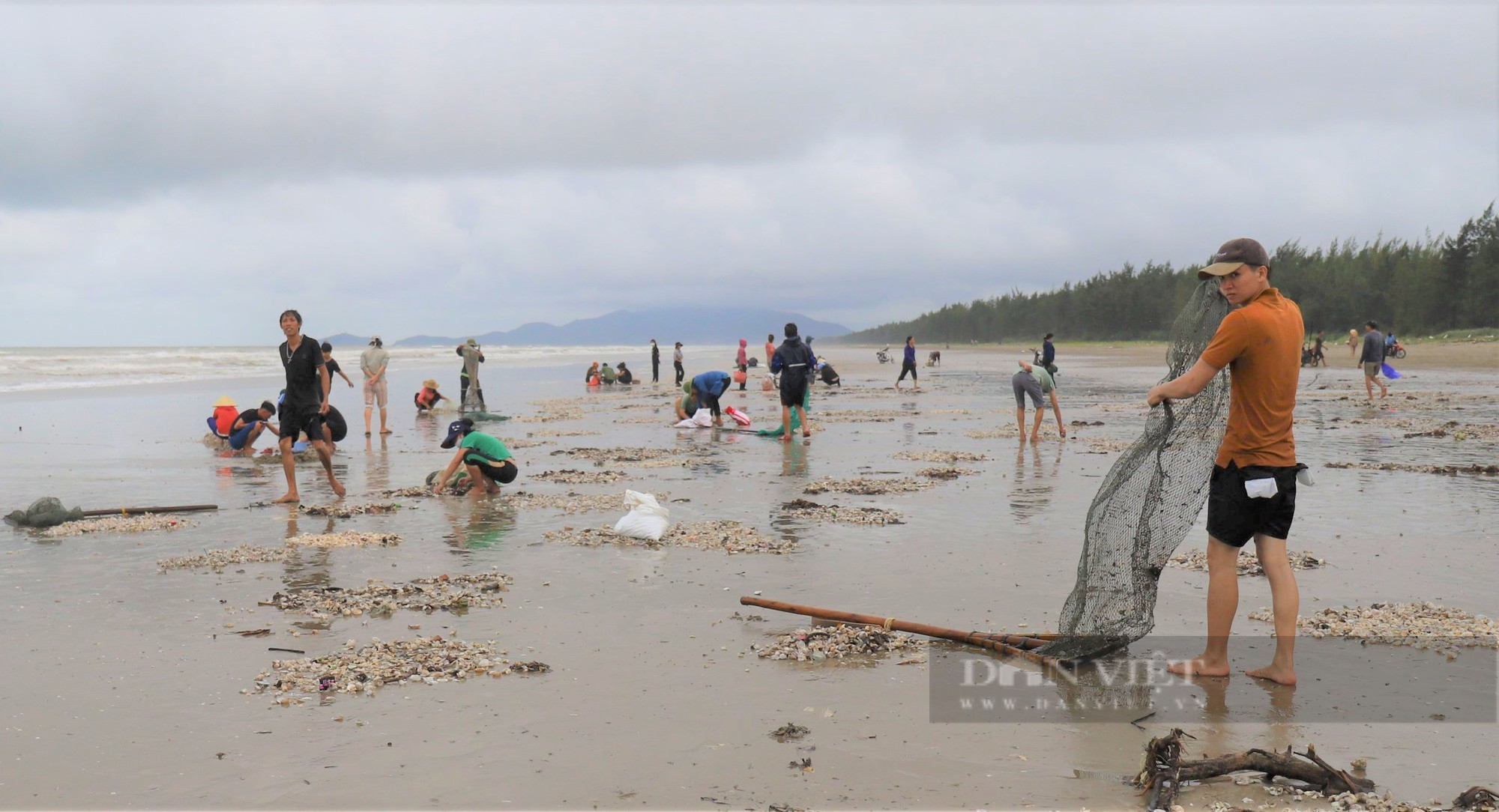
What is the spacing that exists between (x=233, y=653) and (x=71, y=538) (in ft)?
15.5

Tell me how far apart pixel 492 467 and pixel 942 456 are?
651 centimetres

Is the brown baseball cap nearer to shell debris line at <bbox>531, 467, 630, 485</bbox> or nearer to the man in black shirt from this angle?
shell debris line at <bbox>531, 467, 630, 485</bbox>

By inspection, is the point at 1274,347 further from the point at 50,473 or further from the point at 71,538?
the point at 50,473

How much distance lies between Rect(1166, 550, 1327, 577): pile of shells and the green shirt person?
7113 millimetres

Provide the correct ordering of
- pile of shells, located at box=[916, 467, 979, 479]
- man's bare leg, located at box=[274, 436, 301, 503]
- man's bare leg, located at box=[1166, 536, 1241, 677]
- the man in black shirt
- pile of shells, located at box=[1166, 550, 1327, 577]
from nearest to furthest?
1. man's bare leg, located at box=[1166, 536, 1241, 677]
2. pile of shells, located at box=[1166, 550, 1327, 577]
3. man's bare leg, located at box=[274, 436, 301, 503]
4. the man in black shirt
5. pile of shells, located at box=[916, 467, 979, 479]

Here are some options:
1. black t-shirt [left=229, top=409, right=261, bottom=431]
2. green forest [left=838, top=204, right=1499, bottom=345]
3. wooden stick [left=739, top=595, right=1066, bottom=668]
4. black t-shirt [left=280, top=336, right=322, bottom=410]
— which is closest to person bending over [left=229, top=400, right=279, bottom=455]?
black t-shirt [left=229, top=409, right=261, bottom=431]

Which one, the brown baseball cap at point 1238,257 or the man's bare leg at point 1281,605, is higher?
the brown baseball cap at point 1238,257

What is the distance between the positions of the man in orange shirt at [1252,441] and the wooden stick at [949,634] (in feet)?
2.67

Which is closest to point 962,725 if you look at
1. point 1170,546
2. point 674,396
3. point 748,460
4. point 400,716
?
point 1170,546

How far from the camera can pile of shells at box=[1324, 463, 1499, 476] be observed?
12000 mm

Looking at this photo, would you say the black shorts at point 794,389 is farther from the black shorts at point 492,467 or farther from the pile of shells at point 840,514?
the pile of shells at point 840,514

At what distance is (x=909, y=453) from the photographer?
595 inches

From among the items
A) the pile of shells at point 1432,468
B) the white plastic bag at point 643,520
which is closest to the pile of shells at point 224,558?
the white plastic bag at point 643,520

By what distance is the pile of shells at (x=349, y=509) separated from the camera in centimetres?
1044
